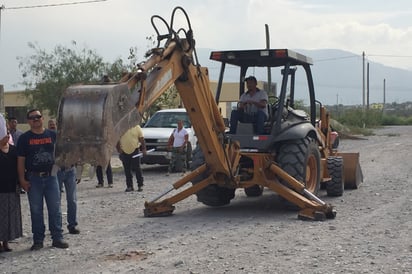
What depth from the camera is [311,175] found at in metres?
11.5

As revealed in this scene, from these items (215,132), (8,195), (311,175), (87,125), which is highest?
(87,125)

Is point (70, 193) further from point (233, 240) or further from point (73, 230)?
point (233, 240)

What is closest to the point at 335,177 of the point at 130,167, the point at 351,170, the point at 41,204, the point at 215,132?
the point at 351,170

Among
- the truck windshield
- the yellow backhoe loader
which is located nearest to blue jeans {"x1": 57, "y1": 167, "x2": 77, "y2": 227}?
the yellow backhoe loader

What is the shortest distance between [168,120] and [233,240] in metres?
11.0

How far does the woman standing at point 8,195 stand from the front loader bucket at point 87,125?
1636mm

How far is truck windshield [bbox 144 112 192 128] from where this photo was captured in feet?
62.8

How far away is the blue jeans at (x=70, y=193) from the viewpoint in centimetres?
947

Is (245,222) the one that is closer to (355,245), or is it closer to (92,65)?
(355,245)

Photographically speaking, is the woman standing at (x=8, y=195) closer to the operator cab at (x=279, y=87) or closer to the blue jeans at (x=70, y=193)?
the blue jeans at (x=70, y=193)

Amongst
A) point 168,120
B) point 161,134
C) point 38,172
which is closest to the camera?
point 38,172

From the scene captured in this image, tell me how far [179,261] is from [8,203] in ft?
7.95

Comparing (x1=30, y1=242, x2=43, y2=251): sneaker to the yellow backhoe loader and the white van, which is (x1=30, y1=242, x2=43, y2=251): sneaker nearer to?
the yellow backhoe loader

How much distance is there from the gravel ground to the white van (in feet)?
16.4
